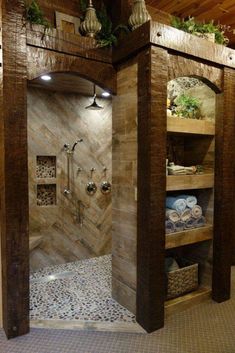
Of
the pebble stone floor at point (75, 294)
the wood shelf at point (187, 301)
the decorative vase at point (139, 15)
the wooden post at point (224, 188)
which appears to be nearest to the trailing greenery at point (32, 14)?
the decorative vase at point (139, 15)

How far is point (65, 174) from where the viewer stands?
3414 millimetres

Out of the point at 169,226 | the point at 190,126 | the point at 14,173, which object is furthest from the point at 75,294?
the point at 190,126

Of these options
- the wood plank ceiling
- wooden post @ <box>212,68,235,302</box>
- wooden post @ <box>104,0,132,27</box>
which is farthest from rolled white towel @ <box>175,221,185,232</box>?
the wood plank ceiling

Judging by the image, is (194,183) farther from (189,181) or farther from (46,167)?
(46,167)

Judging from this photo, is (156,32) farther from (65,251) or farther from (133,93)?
(65,251)

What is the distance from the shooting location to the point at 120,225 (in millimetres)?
2365

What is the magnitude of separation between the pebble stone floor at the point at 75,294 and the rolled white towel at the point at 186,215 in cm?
96

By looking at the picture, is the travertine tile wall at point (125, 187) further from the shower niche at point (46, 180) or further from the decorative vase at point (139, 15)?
the shower niche at point (46, 180)

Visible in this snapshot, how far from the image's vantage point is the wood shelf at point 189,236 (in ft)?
7.30

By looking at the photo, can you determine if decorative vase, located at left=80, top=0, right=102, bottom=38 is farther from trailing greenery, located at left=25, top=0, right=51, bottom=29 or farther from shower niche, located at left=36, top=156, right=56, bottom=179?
shower niche, located at left=36, top=156, right=56, bottom=179

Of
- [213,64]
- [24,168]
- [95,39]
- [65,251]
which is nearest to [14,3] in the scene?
[95,39]

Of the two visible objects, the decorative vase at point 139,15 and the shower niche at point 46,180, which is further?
the shower niche at point 46,180

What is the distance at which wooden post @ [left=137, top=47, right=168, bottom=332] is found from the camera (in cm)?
196

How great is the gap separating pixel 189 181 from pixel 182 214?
1.02 ft
